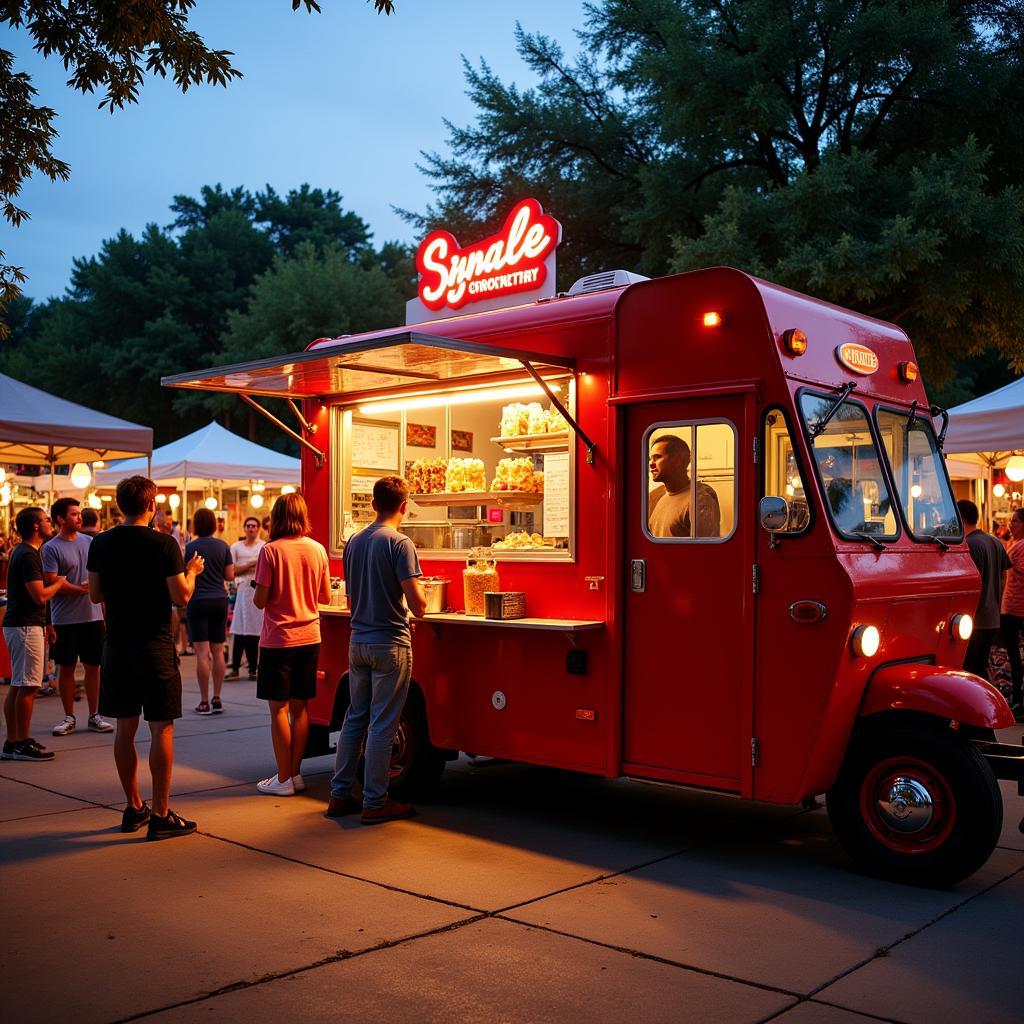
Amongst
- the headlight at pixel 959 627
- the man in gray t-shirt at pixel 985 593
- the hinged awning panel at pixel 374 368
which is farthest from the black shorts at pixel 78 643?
the man in gray t-shirt at pixel 985 593

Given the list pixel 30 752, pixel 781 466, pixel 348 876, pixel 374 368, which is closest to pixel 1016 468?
pixel 781 466

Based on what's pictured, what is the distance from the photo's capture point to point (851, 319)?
662cm

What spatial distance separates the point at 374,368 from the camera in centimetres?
732

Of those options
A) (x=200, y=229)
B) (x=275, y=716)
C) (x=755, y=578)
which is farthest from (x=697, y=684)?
(x=200, y=229)

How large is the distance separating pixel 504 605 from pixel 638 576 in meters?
A: 0.89

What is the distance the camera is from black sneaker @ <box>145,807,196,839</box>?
21.1ft

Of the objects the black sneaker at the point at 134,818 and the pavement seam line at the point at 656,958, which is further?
the black sneaker at the point at 134,818

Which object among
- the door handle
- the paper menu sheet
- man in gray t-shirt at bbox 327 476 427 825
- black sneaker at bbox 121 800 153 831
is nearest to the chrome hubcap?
the door handle

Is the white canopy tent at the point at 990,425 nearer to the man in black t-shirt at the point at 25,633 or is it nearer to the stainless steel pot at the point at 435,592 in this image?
the stainless steel pot at the point at 435,592

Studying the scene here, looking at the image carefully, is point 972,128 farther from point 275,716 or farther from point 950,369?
point 275,716

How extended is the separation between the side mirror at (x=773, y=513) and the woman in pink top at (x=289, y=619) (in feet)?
10.3

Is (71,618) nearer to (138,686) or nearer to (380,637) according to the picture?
(138,686)

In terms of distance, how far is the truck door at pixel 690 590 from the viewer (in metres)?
5.91

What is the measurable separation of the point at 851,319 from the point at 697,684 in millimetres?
2396
